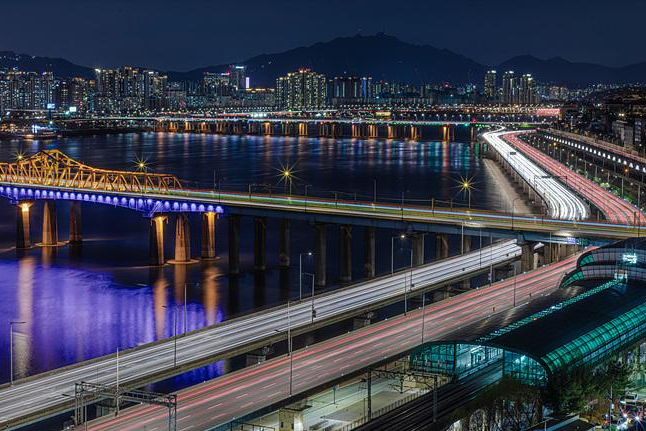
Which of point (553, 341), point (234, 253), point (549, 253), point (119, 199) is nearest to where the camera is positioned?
point (553, 341)

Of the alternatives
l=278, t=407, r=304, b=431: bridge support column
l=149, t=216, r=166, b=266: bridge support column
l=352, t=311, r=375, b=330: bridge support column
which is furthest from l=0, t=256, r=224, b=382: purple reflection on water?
l=278, t=407, r=304, b=431: bridge support column

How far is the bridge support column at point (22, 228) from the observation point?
63000 millimetres

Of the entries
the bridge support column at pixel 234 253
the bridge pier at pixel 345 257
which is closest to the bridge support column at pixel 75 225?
the bridge support column at pixel 234 253

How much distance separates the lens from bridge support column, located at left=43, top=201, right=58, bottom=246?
64000 mm

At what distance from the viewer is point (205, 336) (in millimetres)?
31141

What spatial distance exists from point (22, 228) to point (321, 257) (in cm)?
2340

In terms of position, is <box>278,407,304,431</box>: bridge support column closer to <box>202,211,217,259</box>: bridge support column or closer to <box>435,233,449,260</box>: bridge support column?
<box>435,233,449,260</box>: bridge support column

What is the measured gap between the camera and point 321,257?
50.8 m

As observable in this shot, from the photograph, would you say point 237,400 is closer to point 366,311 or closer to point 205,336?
point 205,336

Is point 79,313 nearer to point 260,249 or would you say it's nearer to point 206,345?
point 260,249

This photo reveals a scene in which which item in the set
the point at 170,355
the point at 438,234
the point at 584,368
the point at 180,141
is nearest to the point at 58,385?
the point at 170,355

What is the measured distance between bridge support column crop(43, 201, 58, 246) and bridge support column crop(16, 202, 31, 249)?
114cm

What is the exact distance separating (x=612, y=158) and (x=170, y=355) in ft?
288

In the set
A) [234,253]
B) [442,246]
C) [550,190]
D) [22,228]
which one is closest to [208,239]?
[234,253]
